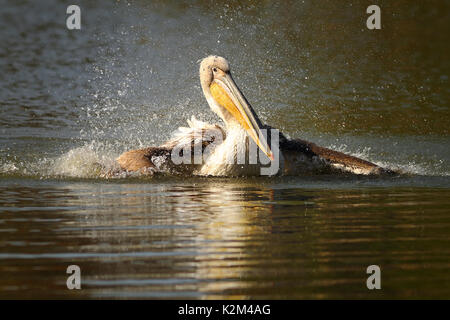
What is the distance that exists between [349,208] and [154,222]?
5.60ft

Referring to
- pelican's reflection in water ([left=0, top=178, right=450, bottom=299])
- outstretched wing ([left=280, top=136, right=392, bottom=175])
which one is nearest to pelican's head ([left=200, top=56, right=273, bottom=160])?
outstretched wing ([left=280, top=136, right=392, bottom=175])

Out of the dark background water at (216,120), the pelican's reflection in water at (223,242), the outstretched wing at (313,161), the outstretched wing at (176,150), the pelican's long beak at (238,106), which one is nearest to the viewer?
the pelican's reflection in water at (223,242)

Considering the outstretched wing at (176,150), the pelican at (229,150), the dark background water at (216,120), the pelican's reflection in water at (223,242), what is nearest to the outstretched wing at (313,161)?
the pelican at (229,150)

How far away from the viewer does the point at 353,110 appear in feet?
57.4

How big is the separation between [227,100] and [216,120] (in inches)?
253

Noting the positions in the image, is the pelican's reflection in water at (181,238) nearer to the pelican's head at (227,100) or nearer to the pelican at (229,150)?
the pelican at (229,150)

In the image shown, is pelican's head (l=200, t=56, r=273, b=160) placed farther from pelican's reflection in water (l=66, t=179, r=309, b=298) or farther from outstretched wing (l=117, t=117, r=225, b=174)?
pelican's reflection in water (l=66, t=179, r=309, b=298)

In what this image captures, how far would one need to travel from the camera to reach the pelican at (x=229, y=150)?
919 cm

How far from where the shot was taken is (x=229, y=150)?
9.16 m

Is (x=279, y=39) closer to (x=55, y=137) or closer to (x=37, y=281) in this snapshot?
(x=55, y=137)

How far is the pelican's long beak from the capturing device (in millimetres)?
9062

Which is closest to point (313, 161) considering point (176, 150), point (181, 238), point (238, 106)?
point (238, 106)

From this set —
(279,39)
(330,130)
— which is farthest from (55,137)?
(279,39)

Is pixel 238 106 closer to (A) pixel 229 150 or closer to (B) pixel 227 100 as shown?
(B) pixel 227 100
